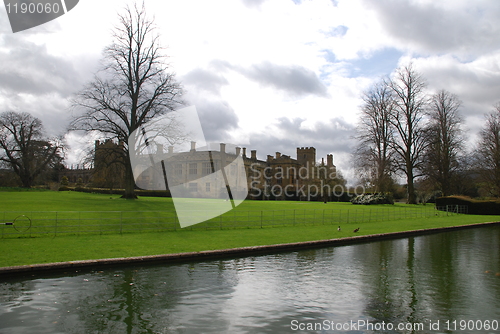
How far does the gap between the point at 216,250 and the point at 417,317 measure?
22.8 feet

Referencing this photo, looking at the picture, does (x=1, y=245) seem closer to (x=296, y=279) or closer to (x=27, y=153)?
(x=296, y=279)

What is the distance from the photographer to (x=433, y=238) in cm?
1945

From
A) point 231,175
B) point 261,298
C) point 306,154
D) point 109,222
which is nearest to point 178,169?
point 231,175

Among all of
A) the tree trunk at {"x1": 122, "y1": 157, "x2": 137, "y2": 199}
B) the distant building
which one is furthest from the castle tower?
the tree trunk at {"x1": 122, "y1": 157, "x2": 137, "y2": 199}

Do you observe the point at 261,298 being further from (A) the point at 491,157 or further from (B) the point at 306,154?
(B) the point at 306,154

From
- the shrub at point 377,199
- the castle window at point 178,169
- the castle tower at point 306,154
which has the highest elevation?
the castle tower at point 306,154

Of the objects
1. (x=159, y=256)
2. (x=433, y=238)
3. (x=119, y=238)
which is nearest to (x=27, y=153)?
(x=119, y=238)

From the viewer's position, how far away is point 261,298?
7.84m

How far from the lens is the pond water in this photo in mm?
6262

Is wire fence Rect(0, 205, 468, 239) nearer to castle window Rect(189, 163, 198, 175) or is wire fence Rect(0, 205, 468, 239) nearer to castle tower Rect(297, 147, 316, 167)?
castle window Rect(189, 163, 198, 175)

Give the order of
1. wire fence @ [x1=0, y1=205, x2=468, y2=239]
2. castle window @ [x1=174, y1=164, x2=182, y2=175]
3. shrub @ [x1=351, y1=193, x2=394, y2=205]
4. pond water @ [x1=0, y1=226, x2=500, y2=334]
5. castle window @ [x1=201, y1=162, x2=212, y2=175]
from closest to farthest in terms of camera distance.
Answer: pond water @ [x1=0, y1=226, x2=500, y2=334] → wire fence @ [x1=0, y1=205, x2=468, y2=239] → shrub @ [x1=351, y1=193, x2=394, y2=205] → castle window @ [x1=201, y1=162, x2=212, y2=175] → castle window @ [x1=174, y1=164, x2=182, y2=175]

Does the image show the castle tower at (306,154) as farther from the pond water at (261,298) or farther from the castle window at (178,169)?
the pond water at (261,298)

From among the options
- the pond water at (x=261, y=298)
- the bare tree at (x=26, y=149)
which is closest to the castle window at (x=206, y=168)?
the bare tree at (x=26, y=149)

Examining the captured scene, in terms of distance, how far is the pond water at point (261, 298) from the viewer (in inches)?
247
